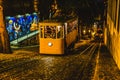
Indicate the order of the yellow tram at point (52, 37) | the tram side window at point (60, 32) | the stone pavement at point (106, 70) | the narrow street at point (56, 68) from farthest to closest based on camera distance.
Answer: the tram side window at point (60, 32) < the yellow tram at point (52, 37) < the stone pavement at point (106, 70) < the narrow street at point (56, 68)

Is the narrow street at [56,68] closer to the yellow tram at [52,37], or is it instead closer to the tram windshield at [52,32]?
the yellow tram at [52,37]

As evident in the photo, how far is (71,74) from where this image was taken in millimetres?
15453

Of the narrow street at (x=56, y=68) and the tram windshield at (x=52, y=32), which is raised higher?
the tram windshield at (x=52, y=32)

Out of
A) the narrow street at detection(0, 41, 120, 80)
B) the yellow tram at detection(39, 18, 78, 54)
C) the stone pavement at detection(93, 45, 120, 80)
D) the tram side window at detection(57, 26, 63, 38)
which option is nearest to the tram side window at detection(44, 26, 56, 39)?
the yellow tram at detection(39, 18, 78, 54)

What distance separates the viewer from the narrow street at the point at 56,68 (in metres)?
14.9

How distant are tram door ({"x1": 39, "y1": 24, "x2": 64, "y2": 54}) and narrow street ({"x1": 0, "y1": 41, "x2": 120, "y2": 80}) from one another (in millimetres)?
686

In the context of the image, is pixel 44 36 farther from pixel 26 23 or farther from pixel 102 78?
pixel 26 23

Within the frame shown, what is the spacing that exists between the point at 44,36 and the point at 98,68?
683 centimetres

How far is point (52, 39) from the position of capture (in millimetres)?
22406

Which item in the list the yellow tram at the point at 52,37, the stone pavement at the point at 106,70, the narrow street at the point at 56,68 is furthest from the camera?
the yellow tram at the point at 52,37

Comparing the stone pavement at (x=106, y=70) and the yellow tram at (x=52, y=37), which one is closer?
the stone pavement at (x=106, y=70)

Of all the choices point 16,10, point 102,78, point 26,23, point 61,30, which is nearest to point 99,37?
point 26,23

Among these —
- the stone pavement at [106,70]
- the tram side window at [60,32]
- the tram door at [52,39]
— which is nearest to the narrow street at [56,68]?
the stone pavement at [106,70]

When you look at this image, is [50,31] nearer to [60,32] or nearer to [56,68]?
[60,32]
